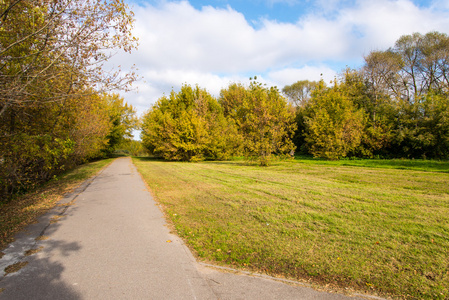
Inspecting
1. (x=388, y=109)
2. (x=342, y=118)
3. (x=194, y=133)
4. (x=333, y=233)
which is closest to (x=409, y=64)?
(x=388, y=109)

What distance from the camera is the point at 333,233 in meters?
4.91

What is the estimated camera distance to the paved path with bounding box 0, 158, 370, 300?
121 inches

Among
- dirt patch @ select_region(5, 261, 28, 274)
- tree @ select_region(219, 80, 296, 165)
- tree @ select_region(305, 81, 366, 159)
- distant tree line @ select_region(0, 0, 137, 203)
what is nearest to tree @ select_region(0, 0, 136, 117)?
distant tree line @ select_region(0, 0, 137, 203)

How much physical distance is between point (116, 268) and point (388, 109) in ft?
95.1

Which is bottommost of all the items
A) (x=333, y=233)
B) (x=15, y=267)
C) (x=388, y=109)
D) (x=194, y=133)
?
(x=15, y=267)

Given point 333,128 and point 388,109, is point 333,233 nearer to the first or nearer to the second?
point 333,128

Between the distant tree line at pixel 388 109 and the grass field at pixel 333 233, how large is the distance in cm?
1332

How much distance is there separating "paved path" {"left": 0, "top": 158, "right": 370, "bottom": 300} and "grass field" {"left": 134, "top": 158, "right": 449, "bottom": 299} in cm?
40

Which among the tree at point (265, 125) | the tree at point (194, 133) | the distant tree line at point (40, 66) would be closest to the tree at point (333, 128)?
the tree at point (265, 125)

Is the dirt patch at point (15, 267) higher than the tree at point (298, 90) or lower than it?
lower

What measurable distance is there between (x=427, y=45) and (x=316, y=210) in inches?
1407

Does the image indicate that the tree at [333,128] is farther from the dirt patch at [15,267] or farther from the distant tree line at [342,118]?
the dirt patch at [15,267]

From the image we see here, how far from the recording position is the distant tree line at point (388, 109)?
69.8 ft

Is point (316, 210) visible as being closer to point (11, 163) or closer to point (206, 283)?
point (206, 283)
